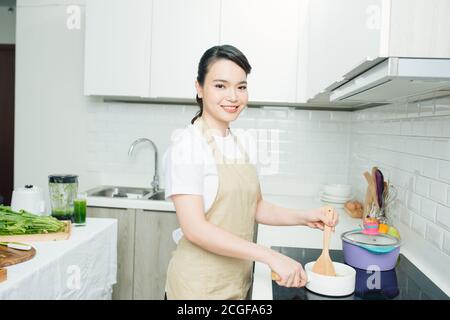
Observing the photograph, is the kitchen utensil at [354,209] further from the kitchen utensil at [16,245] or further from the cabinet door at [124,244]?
the kitchen utensil at [16,245]

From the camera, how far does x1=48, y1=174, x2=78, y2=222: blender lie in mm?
2029

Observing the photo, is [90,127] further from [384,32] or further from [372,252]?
[384,32]

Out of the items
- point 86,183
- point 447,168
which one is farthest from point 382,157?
point 86,183

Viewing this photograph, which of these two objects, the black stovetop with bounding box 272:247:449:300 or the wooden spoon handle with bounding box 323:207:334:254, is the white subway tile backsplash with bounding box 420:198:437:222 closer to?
the black stovetop with bounding box 272:247:449:300

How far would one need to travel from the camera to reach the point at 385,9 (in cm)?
100

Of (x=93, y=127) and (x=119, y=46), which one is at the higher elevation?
(x=119, y=46)

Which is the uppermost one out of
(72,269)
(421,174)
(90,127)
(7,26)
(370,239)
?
(7,26)

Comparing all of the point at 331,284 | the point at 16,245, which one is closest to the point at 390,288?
the point at 331,284

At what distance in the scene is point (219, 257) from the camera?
54.3 inches

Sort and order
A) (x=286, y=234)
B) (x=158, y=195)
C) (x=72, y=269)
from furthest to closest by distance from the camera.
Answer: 1. (x=158, y=195)
2. (x=286, y=234)
3. (x=72, y=269)

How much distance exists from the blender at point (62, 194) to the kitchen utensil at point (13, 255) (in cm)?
48

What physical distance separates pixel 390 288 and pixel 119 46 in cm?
214

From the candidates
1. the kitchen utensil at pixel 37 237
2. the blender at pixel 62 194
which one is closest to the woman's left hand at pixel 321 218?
the kitchen utensil at pixel 37 237

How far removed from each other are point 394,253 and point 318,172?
1.68 m
